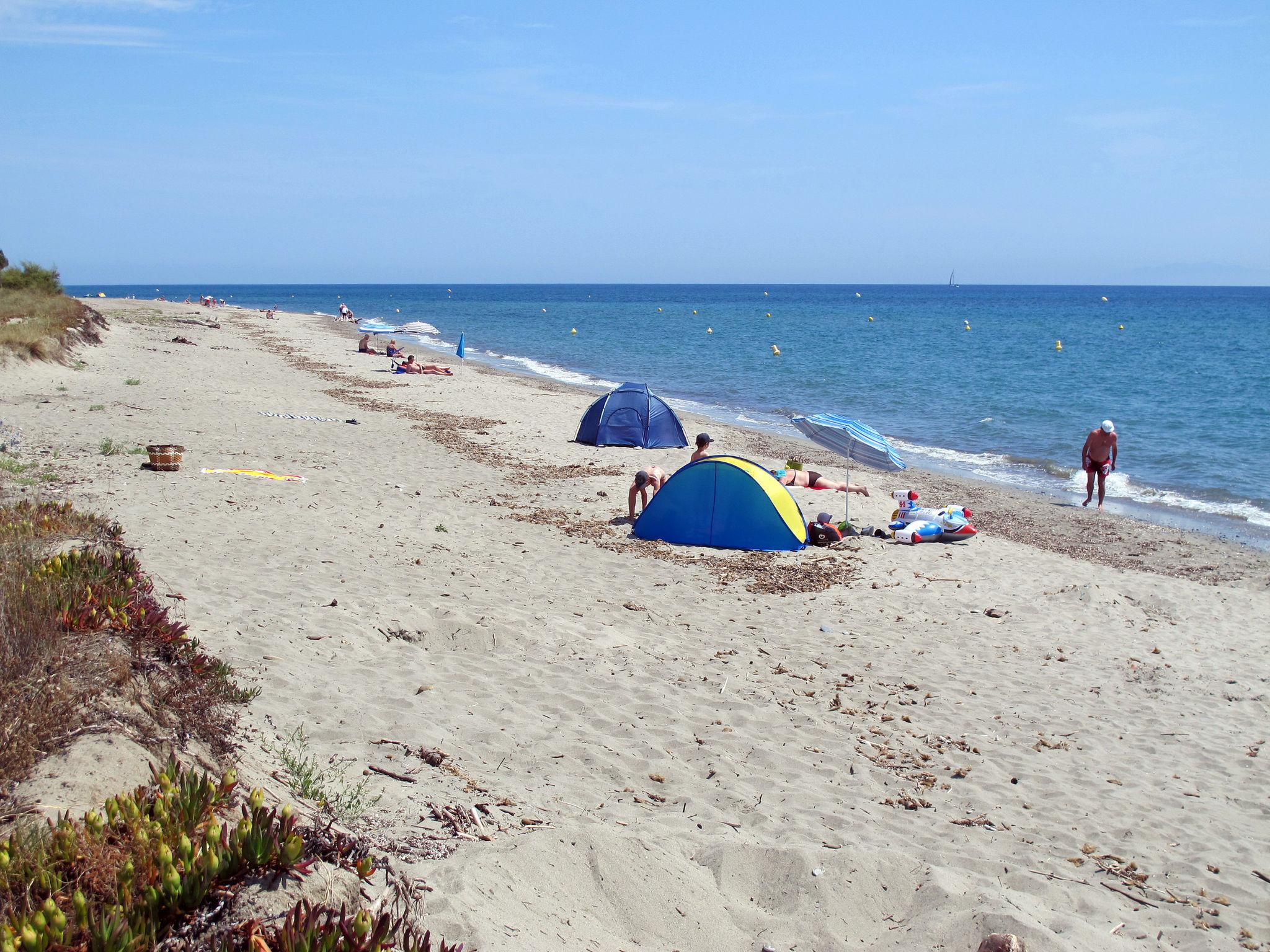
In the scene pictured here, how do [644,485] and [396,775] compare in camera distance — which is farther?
[644,485]

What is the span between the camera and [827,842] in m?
4.88

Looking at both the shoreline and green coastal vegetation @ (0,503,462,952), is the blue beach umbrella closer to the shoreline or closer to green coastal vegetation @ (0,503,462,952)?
the shoreline

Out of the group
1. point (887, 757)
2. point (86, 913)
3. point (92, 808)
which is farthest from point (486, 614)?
point (86, 913)

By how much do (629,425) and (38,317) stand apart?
1871 centimetres

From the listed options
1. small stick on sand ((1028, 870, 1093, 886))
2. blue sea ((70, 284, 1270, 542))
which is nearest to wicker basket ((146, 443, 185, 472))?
small stick on sand ((1028, 870, 1093, 886))

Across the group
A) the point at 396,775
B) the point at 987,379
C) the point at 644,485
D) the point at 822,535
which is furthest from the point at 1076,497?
Answer: the point at 987,379

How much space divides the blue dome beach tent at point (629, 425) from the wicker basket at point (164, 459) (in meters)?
8.03

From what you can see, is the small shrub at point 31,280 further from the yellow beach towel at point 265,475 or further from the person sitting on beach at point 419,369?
the yellow beach towel at point 265,475

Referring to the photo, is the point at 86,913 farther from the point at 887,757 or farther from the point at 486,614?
the point at 486,614

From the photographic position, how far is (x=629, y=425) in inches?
724

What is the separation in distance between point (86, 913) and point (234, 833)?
498mm

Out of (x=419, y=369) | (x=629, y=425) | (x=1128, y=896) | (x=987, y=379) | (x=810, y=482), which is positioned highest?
(x=987, y=379)

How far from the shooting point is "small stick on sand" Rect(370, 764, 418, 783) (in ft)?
16.0

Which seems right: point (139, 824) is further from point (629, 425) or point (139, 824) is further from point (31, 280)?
point (31, 280)
